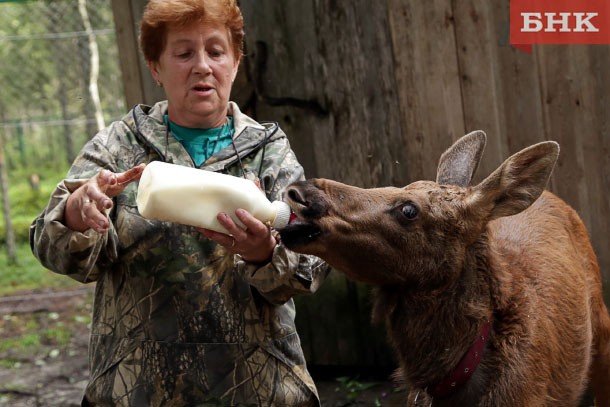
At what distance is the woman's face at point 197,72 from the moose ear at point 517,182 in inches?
45.7

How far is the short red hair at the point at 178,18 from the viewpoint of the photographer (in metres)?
3.61

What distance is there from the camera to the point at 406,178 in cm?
601

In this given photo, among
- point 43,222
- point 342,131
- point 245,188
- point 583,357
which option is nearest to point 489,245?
point 583,357

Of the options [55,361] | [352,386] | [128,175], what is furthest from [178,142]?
[55,361]

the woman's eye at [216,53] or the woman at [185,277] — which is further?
the woman's eye at [216,53]

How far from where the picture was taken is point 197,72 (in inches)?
144

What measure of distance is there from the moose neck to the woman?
44 cm

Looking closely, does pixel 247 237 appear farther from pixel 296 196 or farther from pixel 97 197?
pixel 97 197

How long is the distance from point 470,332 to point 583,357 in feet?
3.13

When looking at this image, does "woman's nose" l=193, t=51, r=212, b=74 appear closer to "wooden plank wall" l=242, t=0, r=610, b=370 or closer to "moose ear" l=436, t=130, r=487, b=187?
"moose ear" l=436, t=130, r=487, b=187

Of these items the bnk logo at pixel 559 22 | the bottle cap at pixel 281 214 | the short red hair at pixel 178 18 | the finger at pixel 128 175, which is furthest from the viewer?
the bnk logo at pixel 559 22

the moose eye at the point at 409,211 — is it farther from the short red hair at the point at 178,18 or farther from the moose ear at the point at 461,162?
the short red hair at the point at 178,18

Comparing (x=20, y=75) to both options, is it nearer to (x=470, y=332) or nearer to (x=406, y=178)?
(x=406, y=178)

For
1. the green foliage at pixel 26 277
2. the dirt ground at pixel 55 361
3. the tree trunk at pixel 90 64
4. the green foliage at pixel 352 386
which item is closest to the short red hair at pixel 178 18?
the dirt ground at pixel 55 361
